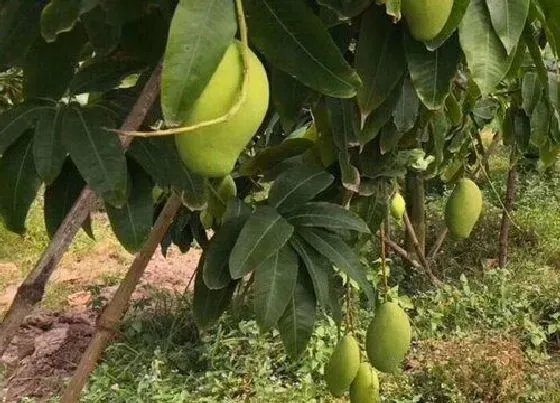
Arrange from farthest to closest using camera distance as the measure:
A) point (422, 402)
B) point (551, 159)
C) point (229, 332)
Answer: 1. point (229, 332)
2. point (422, 402)
3. point (551, 159)


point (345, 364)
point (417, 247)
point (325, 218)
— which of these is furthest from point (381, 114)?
point (417, 247)

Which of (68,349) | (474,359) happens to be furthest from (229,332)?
(474,359)

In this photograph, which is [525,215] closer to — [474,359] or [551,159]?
[474,359]

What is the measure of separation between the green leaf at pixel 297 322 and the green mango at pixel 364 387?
321 millimetres

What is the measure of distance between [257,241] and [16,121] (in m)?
0.29

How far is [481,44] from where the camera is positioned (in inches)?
28.5

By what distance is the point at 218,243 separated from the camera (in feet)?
3.09

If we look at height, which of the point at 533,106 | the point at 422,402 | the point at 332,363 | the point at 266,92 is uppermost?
the point at 266,92

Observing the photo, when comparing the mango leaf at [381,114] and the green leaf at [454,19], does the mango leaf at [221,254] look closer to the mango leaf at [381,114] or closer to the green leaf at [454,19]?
the mango leaf at [381,114]

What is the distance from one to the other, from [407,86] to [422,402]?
2110mm

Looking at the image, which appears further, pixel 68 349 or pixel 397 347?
pixel 68 349

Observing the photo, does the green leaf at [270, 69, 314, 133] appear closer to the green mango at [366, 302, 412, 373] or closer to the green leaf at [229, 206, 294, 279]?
the green leaf at [229, 206, 294, 279]

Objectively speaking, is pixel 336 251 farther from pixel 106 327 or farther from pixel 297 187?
pixel 106 327

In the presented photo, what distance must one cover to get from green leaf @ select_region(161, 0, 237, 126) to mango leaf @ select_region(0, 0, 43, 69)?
264 mm
